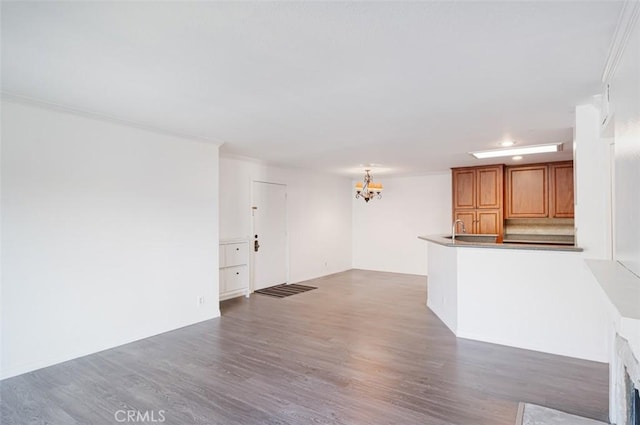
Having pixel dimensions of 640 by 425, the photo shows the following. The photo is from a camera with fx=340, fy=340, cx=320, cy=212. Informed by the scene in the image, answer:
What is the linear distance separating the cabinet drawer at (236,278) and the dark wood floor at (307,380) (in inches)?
49.7

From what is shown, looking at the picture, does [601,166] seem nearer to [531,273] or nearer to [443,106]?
[531,273]

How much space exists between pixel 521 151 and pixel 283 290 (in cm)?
466

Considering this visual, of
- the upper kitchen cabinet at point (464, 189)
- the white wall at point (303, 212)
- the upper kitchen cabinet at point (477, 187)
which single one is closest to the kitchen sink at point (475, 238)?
the upper kitchen cabinet at point (477, 187)

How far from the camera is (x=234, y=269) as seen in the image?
18.8 ft

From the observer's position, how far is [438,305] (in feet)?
15.7

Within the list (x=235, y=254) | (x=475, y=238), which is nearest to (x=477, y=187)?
(x=475, y=238)

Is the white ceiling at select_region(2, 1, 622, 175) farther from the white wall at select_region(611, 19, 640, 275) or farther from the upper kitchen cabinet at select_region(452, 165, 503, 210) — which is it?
the upper kitchen cabinet at select_region(452, 165, 503, 210)

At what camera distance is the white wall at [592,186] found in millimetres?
3160

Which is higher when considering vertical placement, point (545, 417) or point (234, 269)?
point (234, 269)

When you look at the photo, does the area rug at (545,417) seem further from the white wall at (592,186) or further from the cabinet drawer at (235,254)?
the cabinet drawer at (235,254)

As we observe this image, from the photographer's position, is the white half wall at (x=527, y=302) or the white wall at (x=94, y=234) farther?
the white half wall at (x=527, y=302)

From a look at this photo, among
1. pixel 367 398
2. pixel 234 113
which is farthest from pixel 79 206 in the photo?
pixel 367 398

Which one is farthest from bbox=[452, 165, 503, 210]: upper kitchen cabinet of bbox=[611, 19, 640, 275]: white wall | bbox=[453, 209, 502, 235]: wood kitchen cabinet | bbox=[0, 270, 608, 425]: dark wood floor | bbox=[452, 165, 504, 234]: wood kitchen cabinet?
bbox=[611, 19, 640, 275]: white wall

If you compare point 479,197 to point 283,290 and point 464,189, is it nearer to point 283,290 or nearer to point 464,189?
point 464,189
